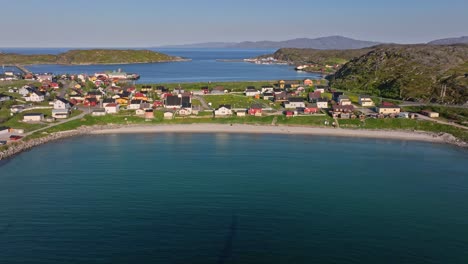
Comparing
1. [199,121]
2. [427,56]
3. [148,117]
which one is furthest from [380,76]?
[148,117]

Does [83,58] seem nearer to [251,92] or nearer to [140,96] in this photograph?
[140,96]

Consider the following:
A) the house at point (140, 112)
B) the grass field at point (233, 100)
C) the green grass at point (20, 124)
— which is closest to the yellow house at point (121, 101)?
the house at point (140, 112)

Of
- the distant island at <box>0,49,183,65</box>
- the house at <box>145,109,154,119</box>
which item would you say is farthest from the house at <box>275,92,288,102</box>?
the distant island at <box>0,49,183,65</box>

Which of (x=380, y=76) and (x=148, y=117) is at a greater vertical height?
(x=380, y=76)

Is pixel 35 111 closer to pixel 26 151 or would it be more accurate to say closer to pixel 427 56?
pixel 26 151

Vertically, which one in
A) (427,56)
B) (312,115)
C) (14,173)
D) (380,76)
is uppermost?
(427,56)

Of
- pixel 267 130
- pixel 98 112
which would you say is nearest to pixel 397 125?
pixel 267 130
